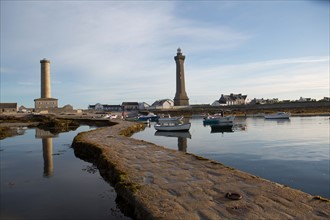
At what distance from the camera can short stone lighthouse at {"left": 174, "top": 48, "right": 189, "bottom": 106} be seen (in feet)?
370

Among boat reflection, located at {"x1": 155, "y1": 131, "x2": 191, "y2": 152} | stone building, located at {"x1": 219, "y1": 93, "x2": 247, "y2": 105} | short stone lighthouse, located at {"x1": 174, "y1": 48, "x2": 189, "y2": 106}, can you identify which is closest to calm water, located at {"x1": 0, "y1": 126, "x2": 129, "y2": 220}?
boat reflection, located at {"x1": 155, "y1": 131, "x2": 191, "y2": 152}

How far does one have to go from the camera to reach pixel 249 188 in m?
9.04

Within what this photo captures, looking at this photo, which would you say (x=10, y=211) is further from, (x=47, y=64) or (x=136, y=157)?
(x=47, y=64)

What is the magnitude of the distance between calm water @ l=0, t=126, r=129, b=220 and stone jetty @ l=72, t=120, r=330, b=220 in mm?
769

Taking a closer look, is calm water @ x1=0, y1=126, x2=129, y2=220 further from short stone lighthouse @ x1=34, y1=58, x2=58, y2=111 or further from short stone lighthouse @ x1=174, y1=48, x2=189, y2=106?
short stone lighthouse @ x1=174, y1=48, x2=189, y2=106

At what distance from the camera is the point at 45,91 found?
100938 mm

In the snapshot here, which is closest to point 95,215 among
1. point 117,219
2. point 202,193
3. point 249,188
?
point 117,219

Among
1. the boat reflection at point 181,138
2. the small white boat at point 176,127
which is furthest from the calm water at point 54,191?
the small white boat at point 176,127

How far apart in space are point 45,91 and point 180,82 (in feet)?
157

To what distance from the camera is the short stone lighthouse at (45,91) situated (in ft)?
327

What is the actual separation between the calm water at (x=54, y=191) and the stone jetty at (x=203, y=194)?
30.3 inches

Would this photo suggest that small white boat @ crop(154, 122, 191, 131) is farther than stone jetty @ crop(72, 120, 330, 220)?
Yes

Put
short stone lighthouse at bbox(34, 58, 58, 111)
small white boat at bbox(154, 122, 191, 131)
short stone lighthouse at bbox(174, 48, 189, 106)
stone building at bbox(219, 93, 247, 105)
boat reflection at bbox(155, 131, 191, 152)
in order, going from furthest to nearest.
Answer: stone building at bbox(219, 93, 247, 105)
short stone lighthouse at bbox(174, 48, 189, 106)
short stone lighthouse at bbox(34, 58, 58, 111)
small white boat at bbox(154, 122, 191, 131)
boat reflection at bbox(155, 131, 191, 152)

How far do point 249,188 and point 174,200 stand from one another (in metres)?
2.47
